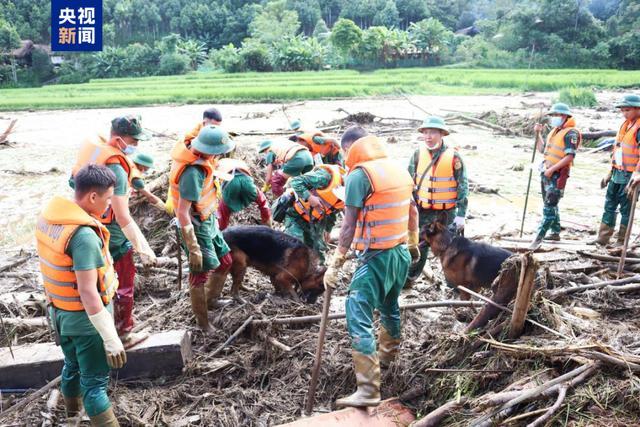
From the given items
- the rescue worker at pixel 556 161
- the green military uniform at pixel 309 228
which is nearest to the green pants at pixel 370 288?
the green military uniform at pixel 309 228

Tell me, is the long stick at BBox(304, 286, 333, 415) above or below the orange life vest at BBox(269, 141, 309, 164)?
below

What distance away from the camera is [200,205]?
5328mm

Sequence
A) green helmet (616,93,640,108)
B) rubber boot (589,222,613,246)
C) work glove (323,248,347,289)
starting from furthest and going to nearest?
1. rubber boot (589,222,613,246)
2. green helmet (616,93,640,108)
3. work glove (323,248,347,289)

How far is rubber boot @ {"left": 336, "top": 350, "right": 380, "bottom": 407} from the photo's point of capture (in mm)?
4039

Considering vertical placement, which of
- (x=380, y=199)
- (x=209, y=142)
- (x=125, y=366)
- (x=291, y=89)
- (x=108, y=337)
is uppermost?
(x=291, y=89)

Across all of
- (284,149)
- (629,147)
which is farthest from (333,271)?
(629,147)

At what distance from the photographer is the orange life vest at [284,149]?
268 inches

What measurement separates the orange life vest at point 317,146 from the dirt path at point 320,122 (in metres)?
2.85

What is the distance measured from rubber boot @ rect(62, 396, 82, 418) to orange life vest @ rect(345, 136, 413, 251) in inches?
98.7

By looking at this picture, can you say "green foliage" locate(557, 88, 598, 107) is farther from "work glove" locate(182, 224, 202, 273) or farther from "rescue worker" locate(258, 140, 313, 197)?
"work glove" locate(182, 224, 202, 273)

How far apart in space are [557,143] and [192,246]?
5919mm

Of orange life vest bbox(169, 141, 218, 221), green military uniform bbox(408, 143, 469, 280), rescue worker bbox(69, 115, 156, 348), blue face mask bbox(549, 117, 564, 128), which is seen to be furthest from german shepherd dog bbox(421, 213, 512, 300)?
blue face mask bbox(549, 117, 564, 128)

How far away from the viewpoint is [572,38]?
48.5m

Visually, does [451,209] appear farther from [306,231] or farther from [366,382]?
[366,382]
